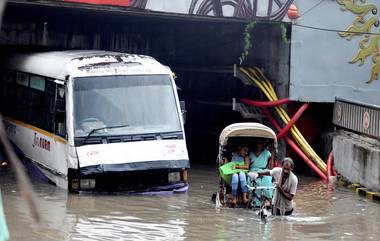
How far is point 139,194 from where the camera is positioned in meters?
13.6

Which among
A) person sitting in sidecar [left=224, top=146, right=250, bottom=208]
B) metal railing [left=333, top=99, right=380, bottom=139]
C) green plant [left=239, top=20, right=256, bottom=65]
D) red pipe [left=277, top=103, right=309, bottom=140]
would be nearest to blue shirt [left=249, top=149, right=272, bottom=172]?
person sitting in sidecar [left=224, top=146, right=250, bottom=208]

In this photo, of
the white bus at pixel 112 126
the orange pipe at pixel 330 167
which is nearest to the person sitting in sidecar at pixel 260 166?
the white bus at pixel 112 126

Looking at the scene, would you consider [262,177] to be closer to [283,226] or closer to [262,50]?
[283,226]

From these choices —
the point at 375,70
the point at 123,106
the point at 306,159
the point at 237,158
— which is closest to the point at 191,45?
the point at 375,70

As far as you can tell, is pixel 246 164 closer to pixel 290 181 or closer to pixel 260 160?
pixel 260 160

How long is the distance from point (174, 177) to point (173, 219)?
1.97 metres

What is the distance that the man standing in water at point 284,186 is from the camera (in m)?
11.6

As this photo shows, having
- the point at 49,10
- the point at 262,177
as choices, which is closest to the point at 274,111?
the point at 49,10

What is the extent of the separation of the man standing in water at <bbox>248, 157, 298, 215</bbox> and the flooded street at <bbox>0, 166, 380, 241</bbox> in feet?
0.59

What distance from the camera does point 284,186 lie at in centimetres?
1163

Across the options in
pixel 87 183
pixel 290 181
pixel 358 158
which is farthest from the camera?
pixel 358 158

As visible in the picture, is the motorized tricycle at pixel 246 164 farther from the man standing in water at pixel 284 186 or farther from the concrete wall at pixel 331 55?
the concrete wall at pixel 331 55

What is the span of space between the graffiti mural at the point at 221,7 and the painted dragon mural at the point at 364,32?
1631mm

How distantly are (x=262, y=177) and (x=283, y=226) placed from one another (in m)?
1.21
